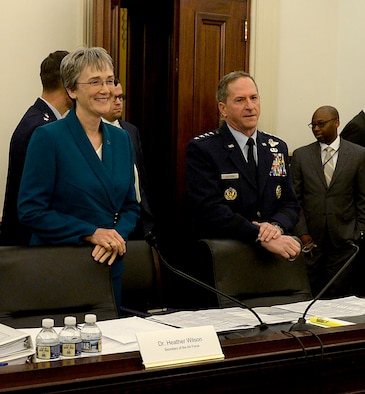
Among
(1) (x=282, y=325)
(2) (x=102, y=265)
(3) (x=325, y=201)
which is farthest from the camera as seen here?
(3) (x=325, y=201)

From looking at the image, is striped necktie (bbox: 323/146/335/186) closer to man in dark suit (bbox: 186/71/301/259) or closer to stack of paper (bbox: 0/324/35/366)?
man in dark suit (bbox: 186/71/301/259)

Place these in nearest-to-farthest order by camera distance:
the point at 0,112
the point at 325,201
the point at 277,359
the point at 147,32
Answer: the point at 277,359
the point at 0,112
the point at 325,201
the point at 147,32

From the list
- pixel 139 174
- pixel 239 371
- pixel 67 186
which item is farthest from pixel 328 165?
pixel 239 371

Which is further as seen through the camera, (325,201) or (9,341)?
(325,201)

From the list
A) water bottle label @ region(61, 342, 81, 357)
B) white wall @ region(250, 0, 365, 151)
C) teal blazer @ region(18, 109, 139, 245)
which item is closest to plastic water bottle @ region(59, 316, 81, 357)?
water bottle label @ region(61, 342, 81, 357)

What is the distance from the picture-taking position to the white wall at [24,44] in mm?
4457

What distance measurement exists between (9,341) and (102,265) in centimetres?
92

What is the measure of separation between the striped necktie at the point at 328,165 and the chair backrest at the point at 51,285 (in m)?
2.74

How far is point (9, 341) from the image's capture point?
1.73 m

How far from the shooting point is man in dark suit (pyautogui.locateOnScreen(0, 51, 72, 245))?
343cm

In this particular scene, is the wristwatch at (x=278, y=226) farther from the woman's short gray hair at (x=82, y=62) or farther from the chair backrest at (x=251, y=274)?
the woman's short gray hair at (x=82, y=62)

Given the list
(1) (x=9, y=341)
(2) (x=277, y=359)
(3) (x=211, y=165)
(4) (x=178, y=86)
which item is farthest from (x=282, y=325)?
(4) (x=178, y=86)

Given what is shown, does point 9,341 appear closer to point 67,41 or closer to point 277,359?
point 277,359

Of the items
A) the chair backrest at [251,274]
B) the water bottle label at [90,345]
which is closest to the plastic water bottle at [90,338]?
the water bottle label at [90,345]
